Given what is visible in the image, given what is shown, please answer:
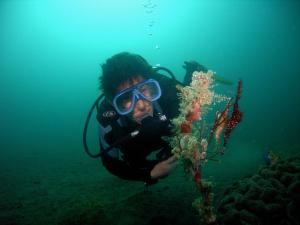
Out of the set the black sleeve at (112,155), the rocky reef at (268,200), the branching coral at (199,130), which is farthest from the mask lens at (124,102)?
the rocky reef at (268,200)

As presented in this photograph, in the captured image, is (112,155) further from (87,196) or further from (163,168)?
(87,196)

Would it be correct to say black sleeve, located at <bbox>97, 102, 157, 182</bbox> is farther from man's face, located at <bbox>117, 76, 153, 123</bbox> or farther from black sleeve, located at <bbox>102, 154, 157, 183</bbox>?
man's face, located at <bbox>117, 76, 153, 123</bbox>

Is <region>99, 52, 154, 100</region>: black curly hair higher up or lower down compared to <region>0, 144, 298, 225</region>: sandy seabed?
higher up

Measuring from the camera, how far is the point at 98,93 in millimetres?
6004

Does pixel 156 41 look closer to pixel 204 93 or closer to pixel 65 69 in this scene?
pixel 65 69

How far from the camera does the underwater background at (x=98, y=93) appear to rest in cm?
577

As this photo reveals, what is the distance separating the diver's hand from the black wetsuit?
11cm

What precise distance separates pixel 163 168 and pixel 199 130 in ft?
4.54

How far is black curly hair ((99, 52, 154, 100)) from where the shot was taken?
443 cm

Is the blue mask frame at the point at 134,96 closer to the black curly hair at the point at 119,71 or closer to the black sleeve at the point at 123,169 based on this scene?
the black curly hair at the point at 119,71

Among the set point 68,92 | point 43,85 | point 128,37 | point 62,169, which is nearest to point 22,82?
point 43,85

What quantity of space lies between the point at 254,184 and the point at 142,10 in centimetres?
7326

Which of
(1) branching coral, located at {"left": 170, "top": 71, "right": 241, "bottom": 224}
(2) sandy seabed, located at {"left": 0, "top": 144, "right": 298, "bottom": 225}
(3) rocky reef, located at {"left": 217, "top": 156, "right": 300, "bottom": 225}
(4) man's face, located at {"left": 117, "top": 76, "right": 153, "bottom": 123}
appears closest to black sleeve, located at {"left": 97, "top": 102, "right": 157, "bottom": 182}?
(4) man's face, located at {"left": 117, "top": 76, "right": 153, "bottom": 123}

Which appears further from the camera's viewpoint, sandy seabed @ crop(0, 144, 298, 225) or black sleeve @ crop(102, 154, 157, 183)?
sandy seabed @ crop(0, 144, 298, 225)
